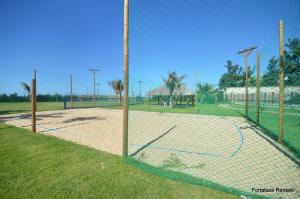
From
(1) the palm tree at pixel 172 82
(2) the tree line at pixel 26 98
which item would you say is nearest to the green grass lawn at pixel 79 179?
(1) the palm tree at pixel 172 82

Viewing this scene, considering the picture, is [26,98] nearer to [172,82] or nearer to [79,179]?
[172,82]

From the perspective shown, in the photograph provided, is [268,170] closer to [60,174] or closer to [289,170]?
[289,170]

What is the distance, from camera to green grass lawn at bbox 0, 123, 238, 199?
9.34 feet

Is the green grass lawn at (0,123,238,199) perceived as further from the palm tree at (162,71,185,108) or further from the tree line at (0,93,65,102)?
the tree line at (0,93,65,102)

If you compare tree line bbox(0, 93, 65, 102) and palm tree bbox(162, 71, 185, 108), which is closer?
palm tree bbox(162, 71, 185, 108)

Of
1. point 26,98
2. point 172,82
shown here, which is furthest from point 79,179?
point 26,98

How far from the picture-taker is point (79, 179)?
3301 millimetres

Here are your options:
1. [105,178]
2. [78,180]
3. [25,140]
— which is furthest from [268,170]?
[25,140]

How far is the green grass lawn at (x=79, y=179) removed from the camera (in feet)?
9.34

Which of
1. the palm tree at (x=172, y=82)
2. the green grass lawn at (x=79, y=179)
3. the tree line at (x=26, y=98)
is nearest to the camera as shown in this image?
the green grass lawn at (x=79, y=179)

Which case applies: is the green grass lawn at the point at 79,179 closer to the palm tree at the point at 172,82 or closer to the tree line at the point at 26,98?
the palm tree at the point at 172,82

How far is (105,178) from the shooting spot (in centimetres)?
336

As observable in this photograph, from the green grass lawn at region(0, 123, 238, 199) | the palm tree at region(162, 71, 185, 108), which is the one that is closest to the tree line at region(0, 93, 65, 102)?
the palm tree at region(162, 71, 185, 108)

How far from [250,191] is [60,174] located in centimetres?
345
